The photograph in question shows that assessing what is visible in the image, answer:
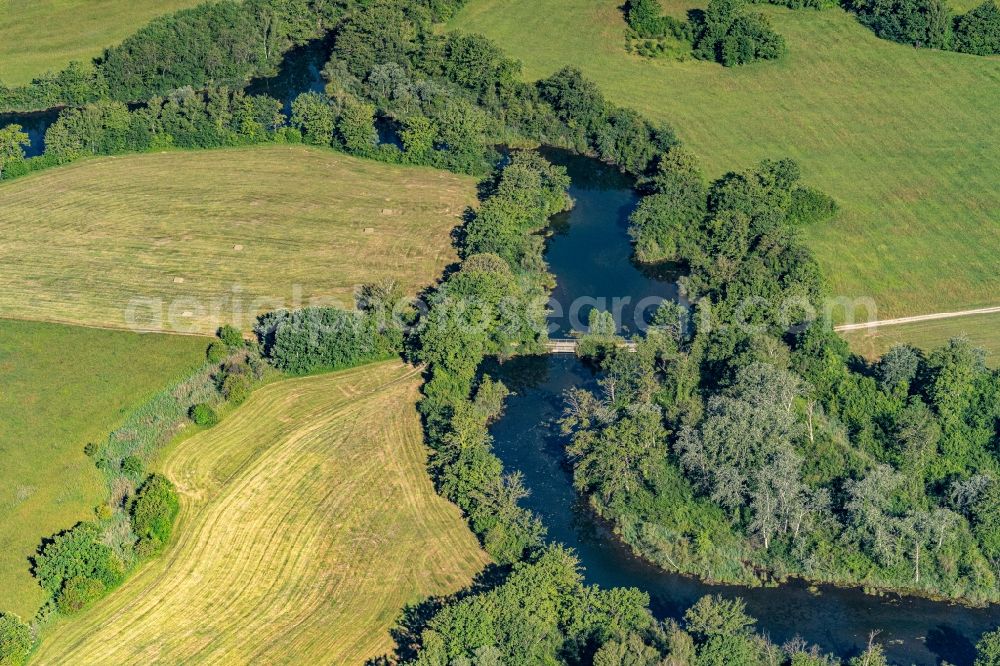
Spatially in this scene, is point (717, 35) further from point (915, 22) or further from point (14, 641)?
point (14, 641)

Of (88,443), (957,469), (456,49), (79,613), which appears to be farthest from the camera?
(456,49)

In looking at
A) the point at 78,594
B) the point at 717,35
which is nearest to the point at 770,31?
the point at 717,35

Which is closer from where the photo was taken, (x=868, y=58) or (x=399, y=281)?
(x=399, y=281)

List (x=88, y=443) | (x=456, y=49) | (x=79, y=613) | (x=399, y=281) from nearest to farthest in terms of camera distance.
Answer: (x=79, y=613), (x=88, y=443), (x=399, y=281), (x=456, y=49)

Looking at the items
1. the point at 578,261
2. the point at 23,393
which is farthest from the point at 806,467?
the point at 23,393

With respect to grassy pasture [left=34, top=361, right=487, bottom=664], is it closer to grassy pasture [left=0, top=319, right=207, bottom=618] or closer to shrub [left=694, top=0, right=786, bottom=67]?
grassy pasture [left=0, top=319, right=207, bottom=618]

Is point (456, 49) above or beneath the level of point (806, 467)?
above

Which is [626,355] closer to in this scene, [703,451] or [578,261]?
[703,451]

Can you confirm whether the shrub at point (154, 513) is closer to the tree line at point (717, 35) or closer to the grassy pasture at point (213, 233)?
the grassy pasture at point (213, 233)
